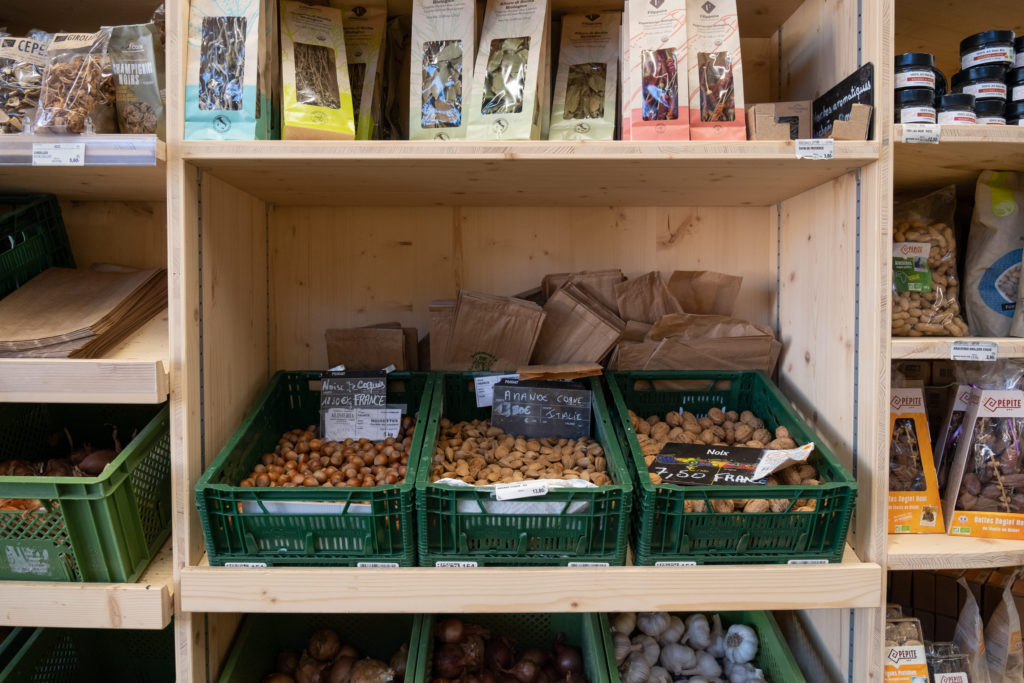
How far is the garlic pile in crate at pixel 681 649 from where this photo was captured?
1574mm

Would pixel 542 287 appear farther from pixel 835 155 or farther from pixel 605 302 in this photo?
pixel 835 155

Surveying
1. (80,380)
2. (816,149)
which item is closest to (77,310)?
(80,380)

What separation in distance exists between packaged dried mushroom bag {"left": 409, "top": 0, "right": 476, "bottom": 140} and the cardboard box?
54 cm

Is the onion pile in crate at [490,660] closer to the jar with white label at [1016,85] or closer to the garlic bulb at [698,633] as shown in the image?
the garlic bulb at [698,633]

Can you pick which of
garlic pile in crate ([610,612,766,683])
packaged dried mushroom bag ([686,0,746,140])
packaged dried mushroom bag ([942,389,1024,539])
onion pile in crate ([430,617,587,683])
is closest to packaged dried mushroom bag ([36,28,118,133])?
packaged dried mushroom bag ([686,0,746,140])

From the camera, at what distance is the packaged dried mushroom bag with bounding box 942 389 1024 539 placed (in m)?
1.35

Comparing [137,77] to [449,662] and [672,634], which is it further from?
[672,634]

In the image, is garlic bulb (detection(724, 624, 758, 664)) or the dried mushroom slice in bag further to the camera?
garlic bulb (detection(724, 624, 758, 664))

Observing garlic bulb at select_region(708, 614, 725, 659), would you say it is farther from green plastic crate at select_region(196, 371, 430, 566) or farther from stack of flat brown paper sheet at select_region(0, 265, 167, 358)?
stack of flat brown paper sheet at select_region(0, 265, 167, 358)

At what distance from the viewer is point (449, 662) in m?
1.55

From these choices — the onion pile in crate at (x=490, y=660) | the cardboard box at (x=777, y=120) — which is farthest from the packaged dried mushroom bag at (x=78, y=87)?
the onion pile in crate at (x=490, y=660)

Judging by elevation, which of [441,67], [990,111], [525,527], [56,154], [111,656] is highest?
[441,67]

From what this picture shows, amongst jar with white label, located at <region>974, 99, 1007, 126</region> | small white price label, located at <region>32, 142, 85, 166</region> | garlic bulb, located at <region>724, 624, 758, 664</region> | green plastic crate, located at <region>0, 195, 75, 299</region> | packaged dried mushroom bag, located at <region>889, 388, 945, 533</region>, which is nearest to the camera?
small white price label, located at <region>32, 142, 85, 166</region>

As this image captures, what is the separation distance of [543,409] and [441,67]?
0.75m
